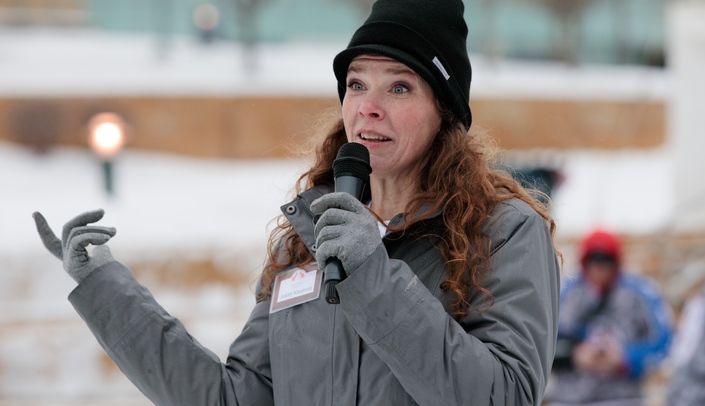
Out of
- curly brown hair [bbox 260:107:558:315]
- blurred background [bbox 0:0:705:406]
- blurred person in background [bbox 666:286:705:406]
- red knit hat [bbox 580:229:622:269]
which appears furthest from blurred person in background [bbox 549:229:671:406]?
blurred background [bbox 0:0:705:406]

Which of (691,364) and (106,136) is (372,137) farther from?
(106,136)

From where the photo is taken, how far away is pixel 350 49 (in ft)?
7.32

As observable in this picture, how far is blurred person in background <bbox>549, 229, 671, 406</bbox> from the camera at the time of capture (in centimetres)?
553

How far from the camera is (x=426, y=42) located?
7.15 feet

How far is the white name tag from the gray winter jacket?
0.06ft

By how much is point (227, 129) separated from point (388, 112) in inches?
868

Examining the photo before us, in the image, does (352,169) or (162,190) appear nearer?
(352,169)

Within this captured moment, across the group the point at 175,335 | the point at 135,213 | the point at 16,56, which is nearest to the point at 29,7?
the point at 16,56

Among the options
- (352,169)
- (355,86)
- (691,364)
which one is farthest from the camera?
(691,364)

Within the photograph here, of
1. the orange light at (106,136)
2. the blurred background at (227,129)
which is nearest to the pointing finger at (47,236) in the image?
the orange light at (106,136)

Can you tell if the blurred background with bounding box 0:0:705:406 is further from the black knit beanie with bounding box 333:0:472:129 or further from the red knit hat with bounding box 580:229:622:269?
the black knit beanie with bounding box 333:0:472:129

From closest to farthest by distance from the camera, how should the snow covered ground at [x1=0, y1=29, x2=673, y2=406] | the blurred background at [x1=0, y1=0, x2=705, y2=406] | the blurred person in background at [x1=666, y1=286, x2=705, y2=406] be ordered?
the blurred person in background at [x1=666, y1=286, x2=705, y2=406] < the snow covered ground at [x1=0, y1=29, x2=673, y2=406] < the blurred background at [x1=0, y1=0, x2=705, y2=406]

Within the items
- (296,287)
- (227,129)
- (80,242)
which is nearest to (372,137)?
(296,287)

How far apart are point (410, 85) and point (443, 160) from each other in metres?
0.17
